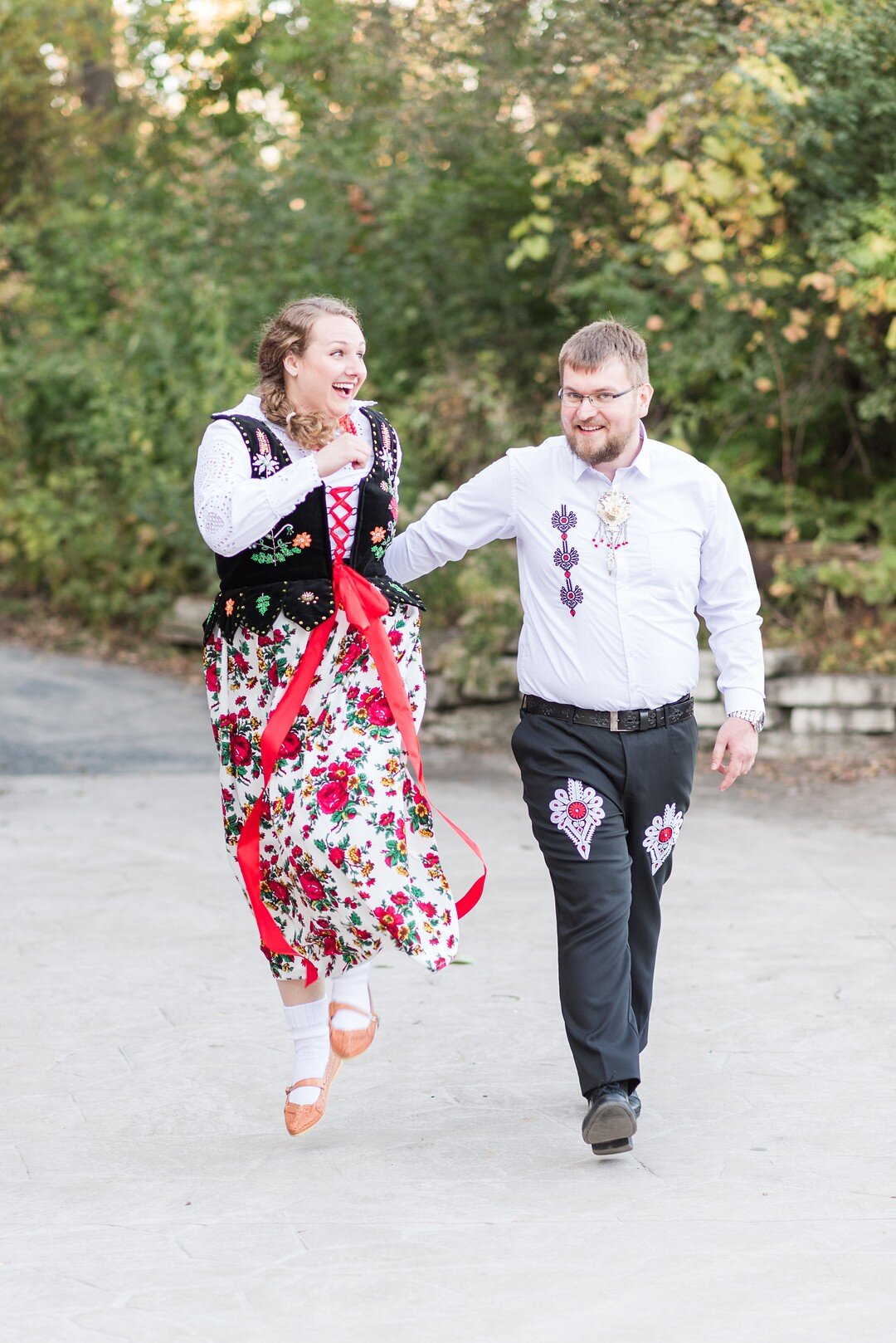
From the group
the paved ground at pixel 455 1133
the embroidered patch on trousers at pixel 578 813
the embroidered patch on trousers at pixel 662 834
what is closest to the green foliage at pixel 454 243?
the paved ground at pixel 455 1133

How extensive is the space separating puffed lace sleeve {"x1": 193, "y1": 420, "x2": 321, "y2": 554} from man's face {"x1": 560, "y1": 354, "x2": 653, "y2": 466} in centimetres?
60

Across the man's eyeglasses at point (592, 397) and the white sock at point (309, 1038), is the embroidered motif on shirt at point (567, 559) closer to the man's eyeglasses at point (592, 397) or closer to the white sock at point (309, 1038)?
the man's eyeglasses at point (592, 397)

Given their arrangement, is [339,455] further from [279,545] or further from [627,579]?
[627,579]

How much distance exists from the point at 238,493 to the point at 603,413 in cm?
82

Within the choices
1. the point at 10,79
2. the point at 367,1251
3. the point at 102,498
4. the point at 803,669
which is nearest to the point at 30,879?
the point at 367,1251

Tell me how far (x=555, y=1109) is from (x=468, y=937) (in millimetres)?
1617

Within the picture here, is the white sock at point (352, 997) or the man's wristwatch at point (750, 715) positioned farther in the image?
the white sock at point (352, 997)

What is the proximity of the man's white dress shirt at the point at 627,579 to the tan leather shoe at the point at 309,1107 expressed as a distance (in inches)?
40.6

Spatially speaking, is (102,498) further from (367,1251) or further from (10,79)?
(367,1251)

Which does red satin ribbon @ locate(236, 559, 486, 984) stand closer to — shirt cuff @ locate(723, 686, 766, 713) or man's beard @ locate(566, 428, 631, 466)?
man's beard @ locate(566, 428, 631, 466)

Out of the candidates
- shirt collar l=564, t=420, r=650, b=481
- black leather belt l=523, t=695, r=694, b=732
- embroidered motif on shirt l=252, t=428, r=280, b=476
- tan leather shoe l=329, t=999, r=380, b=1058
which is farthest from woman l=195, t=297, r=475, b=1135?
shirt collar l=564, t=420, r=650, b=481

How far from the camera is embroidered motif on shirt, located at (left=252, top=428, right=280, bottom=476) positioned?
3.61 m

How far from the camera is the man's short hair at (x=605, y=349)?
3.59m

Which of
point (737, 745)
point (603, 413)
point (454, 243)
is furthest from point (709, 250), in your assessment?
point (737, 745)
